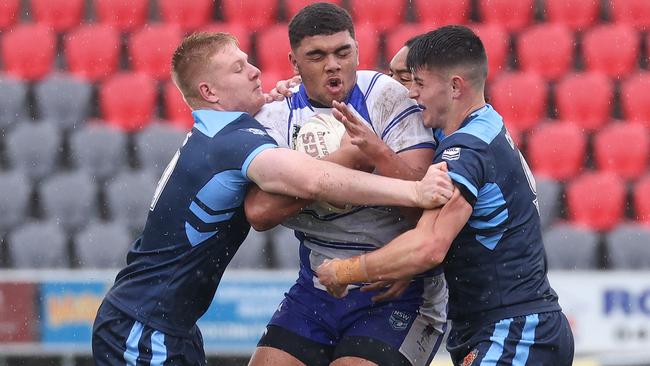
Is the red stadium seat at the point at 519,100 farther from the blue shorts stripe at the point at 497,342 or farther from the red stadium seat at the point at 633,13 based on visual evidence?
the blue shorts stripe at the point at 497,342

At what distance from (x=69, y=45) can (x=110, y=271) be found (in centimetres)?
A: 338

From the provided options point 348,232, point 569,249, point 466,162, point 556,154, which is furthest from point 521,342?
point 556,154

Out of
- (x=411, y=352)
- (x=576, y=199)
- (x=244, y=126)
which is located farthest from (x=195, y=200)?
(x=576, y=199)

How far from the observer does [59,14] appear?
12.7m

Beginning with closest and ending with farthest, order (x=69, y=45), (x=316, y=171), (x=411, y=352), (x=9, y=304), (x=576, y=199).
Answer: (x=316, y=171)
(x=411, y=352)
(x=9, y=304)
(x=576, y=199)
(x=69, y=45)

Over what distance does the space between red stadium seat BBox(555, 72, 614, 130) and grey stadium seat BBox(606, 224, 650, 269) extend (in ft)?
5.43

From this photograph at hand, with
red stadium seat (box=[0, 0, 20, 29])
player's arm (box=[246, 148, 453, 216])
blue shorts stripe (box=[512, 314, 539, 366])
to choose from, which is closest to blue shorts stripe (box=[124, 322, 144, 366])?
player's arm (box=[246, 148, 453, 216])

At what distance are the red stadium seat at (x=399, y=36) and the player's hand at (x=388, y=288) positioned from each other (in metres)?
6.46

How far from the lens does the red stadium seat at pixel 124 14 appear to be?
12.7 m

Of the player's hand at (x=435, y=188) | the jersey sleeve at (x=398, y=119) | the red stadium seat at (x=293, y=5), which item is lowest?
the player's hand at (x=435, y=188)

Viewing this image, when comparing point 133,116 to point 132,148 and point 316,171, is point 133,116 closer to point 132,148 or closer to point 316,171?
point 132,148

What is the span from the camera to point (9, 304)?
32.2ft

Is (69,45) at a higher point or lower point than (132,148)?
higher

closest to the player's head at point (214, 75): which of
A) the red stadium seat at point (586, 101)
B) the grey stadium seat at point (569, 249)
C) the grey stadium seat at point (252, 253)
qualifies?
the grey stadium seat at point (252, 253)
